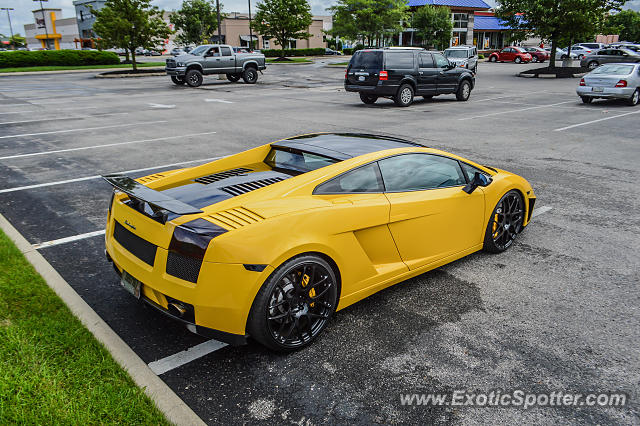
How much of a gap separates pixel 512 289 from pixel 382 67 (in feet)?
48.8

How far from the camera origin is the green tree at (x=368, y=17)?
46.7 metres

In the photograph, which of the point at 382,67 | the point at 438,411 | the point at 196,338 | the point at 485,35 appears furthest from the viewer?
the point at 485,35

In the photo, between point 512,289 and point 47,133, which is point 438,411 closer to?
point 512,289

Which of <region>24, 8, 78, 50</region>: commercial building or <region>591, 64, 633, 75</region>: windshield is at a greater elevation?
<region>24, 8, 78, 50</region>: commercial building

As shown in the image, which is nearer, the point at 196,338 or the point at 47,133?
the point at 196,338

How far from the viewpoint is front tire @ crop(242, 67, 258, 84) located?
29.3 metres

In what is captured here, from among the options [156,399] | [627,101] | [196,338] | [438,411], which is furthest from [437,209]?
[627,101]

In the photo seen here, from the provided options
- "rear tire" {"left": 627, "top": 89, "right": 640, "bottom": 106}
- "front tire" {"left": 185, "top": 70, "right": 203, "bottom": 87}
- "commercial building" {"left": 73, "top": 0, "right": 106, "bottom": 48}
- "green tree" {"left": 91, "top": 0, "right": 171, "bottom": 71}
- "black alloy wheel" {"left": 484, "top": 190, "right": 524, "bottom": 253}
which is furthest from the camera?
"commercial building" {"left": 73, "top": 0, "right": 106, "bottom": 48}

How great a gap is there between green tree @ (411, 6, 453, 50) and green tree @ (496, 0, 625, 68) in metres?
25.0

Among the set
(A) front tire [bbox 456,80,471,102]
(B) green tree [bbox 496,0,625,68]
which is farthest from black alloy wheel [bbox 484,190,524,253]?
(B) green tree [bbox 496,0,625,68]

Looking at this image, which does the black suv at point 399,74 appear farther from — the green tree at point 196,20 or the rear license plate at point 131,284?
the green tree at point 196,20

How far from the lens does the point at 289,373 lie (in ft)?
11.1

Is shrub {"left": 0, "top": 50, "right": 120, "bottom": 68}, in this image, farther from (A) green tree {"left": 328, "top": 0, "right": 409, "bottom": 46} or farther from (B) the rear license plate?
(B) the rear license plate

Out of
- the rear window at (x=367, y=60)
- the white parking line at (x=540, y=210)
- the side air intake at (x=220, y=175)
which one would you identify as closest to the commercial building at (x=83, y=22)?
the rear window at (x=367, y=60)
